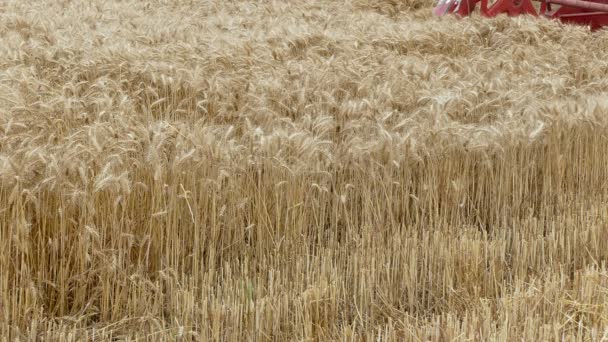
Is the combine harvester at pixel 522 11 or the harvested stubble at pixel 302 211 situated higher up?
the combine harvester at pixel 522 11

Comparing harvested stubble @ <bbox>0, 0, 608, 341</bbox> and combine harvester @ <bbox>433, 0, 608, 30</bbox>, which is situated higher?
combine harvester @ <bbox>433, 0, 608, 30</bbox>

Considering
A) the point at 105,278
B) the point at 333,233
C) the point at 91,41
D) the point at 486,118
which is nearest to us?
the point at 105,278

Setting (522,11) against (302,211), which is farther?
(522,11)

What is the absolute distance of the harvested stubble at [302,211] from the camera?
282 cm

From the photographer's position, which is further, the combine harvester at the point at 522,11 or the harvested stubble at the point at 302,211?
the combine harvester at the point at 522,11

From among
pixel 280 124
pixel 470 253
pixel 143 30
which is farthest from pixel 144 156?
pixel 143 30

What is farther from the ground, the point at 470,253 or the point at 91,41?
the point at 91,41

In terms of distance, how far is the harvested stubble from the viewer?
2.82 meters

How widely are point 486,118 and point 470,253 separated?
5.76ft

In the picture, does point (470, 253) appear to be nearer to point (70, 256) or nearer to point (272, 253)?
point (272, 253)

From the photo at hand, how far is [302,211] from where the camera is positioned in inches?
139

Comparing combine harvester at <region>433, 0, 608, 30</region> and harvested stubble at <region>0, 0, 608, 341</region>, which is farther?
combine harvester at <region>433, 0, 608, 30</region>

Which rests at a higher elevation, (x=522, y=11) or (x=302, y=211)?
Answer: (x=522, y=11)

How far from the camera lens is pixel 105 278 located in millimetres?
2955
